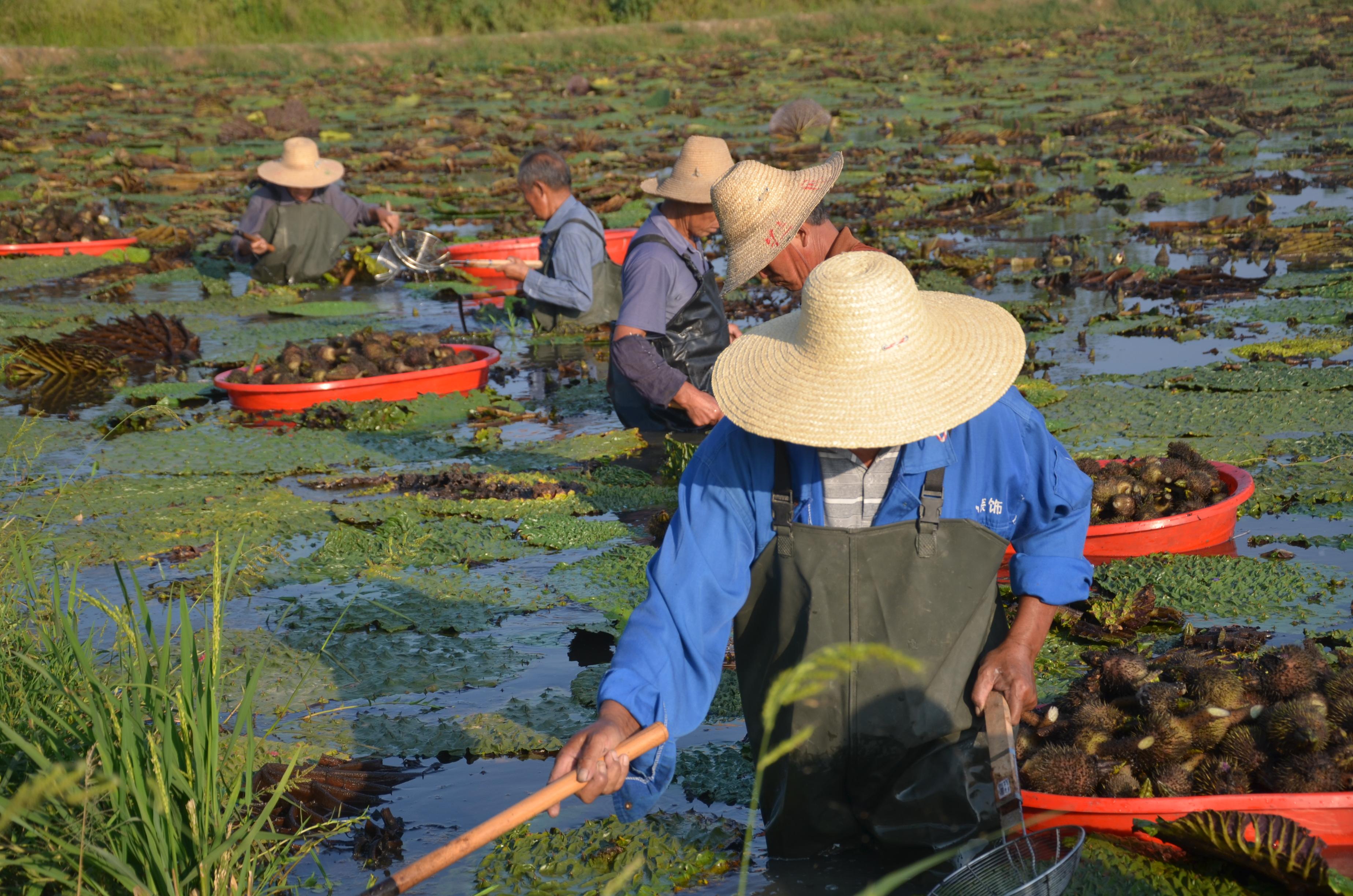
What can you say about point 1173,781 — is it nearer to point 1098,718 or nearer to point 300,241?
point 1098,718

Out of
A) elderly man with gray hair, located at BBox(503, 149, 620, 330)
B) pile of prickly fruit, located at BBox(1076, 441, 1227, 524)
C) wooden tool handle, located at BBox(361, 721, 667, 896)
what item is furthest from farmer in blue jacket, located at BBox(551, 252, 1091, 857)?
elderly man with gray hair, located at BBox(503, 149, 620, 330)

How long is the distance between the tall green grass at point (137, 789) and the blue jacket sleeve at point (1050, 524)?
62.2 inches

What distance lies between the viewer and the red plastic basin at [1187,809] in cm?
278

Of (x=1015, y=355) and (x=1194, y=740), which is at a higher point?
(x=1015, y=355)

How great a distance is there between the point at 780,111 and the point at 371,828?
18713mm

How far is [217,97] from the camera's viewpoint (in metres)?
27.8

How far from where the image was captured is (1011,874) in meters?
2.54

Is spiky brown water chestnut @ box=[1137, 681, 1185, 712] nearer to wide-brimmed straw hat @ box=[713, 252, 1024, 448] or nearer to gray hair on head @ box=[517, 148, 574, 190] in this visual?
wide-brimmed straw hat @ box=[713, 252, 1024, 448]

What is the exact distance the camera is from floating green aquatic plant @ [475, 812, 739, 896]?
3094mm

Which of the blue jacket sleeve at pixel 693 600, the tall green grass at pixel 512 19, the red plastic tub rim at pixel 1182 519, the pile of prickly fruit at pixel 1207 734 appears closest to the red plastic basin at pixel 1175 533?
the red plastic tub rim at pixel 1182 519

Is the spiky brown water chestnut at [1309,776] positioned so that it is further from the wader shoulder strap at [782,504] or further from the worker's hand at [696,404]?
the worker's hand at [696,404]

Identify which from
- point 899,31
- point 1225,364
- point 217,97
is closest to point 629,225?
point 1225,364

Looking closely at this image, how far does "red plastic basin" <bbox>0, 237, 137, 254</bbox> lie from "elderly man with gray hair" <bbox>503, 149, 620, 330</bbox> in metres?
6.84

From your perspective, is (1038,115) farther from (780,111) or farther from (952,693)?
(952,693)
